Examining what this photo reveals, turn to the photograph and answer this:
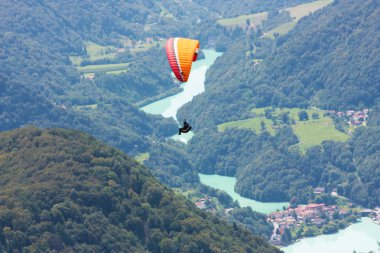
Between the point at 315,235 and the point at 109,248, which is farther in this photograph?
the point at 315,235

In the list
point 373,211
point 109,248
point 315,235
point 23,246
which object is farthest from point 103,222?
point 373,211

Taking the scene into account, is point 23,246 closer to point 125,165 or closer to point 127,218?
point 127,218

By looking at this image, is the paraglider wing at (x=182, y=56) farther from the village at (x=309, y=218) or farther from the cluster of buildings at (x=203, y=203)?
the cluster of buildings at (x=203, y=203)

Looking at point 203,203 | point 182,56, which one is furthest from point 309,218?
point 182,56

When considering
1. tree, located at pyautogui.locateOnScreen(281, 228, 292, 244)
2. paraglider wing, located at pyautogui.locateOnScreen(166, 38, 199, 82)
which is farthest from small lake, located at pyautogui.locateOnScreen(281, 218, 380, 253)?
paraglider wing, located at pyautogui.locateOnScreen(166, 38, 199, 82)

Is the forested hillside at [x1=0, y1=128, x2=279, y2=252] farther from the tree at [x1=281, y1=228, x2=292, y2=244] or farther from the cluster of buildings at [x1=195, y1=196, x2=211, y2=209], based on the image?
the cluster of buildings at [x1=195, y1=196, x2=211, y2=209]
